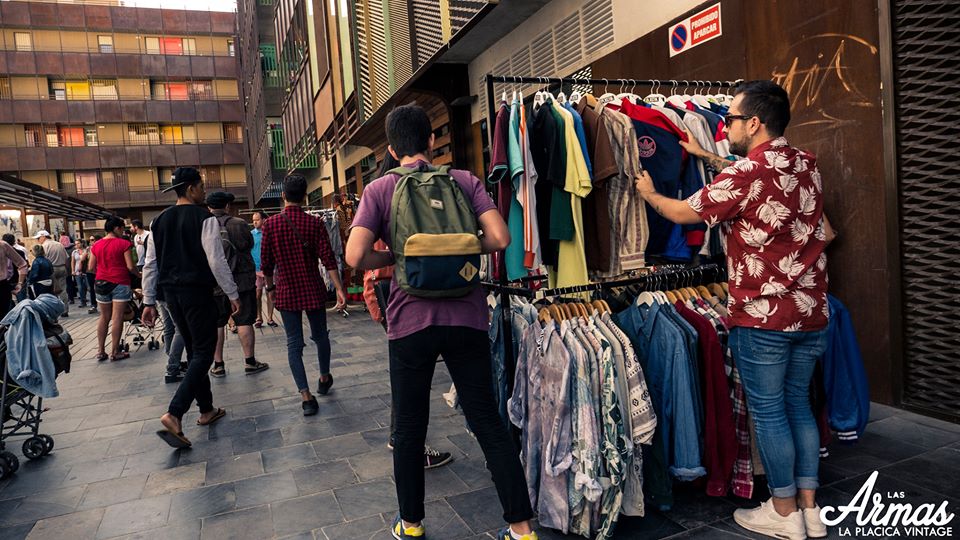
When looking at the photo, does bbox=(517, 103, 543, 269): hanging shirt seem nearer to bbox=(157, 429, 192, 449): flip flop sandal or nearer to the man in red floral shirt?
the man in red floral shirt

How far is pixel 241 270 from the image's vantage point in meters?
6.41

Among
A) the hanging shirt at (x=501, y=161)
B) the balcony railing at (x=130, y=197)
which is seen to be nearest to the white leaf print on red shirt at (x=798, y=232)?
the hanging shirt at (x=501, y=161)

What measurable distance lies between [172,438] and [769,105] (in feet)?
13.7

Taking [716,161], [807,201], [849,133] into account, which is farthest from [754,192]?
[849,133]

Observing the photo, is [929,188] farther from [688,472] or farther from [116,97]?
[116,97]

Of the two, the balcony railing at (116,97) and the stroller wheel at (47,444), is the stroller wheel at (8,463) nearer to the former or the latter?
the stroller wheel at (47,444)

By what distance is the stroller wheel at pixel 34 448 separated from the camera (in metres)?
4.14

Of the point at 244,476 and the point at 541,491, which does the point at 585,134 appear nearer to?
the point at 541,491

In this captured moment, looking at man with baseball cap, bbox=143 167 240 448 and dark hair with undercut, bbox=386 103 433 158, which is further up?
dark hair with undercut, bbox=386 103 433 158

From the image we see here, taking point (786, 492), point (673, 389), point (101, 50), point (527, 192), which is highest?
point (101, 50)

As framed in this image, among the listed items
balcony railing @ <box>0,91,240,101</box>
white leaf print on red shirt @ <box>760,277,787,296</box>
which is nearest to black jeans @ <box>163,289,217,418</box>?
white leaf print on red shirt @ <box>760,277,787,296</box>

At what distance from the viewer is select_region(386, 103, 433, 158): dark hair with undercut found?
8.20 ft

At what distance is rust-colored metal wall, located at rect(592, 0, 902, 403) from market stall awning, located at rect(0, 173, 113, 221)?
10706 mm

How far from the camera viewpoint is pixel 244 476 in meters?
3.67
